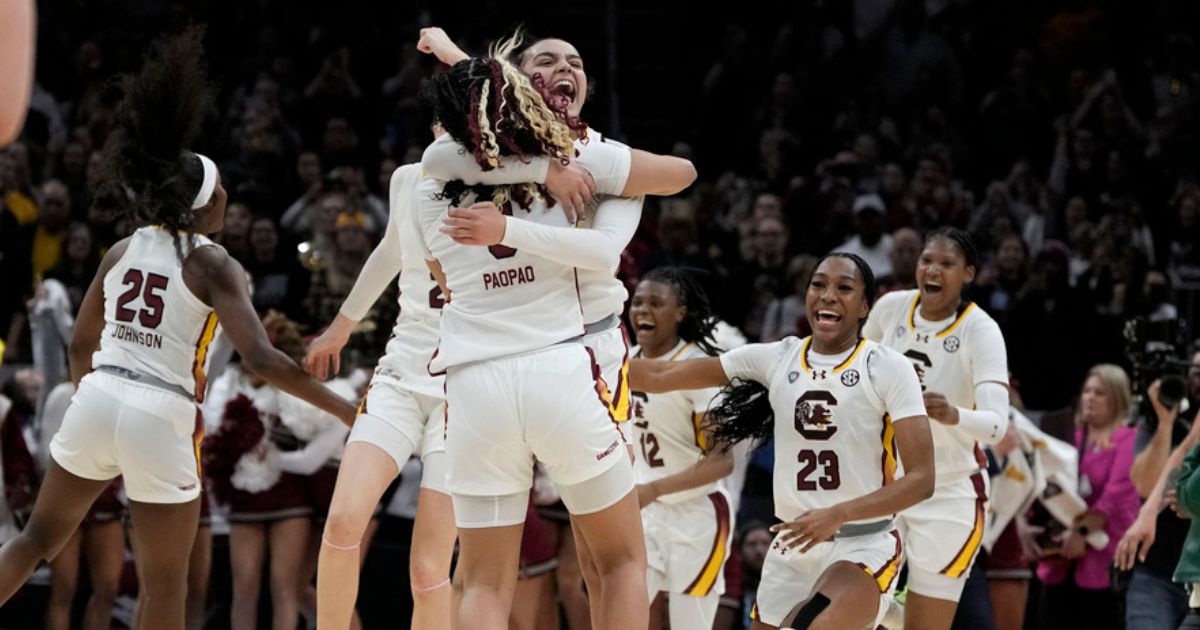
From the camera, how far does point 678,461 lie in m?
6.93

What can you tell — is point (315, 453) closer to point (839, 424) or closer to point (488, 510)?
point (839, 424)

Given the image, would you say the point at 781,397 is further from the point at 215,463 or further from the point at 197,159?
the point at 215,463

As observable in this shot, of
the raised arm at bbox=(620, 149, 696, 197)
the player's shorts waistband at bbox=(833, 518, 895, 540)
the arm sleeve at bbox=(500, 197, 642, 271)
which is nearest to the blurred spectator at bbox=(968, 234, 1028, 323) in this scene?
the player's shorts waistband at bbox=(833, 518, 895, 540)

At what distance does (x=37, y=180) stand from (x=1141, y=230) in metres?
7.93

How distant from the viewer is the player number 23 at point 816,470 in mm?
5668

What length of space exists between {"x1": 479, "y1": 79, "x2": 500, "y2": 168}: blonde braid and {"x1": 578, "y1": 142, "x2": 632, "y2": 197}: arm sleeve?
0.29 metres

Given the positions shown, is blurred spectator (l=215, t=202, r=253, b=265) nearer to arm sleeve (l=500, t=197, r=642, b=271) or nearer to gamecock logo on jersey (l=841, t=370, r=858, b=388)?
gamecock logo on jersey (l=841, t=370, r=858, b=388)

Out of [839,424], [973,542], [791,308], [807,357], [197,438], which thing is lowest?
[973,542]

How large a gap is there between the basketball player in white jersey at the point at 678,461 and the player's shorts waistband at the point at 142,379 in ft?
6.51

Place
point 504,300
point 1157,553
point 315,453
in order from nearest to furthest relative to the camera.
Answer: point 504,300
point 1157,553
point 315,453

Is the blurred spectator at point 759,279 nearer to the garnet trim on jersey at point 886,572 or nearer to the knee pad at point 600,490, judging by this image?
the garnet trim on jersey at point 886,572

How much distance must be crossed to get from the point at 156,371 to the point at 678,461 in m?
2.27

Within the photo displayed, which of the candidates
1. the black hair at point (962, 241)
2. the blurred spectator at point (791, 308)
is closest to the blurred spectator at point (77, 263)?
the blurred spectator at point (791, 308)

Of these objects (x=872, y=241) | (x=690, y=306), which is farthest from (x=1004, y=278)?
(x=690, y=306)
